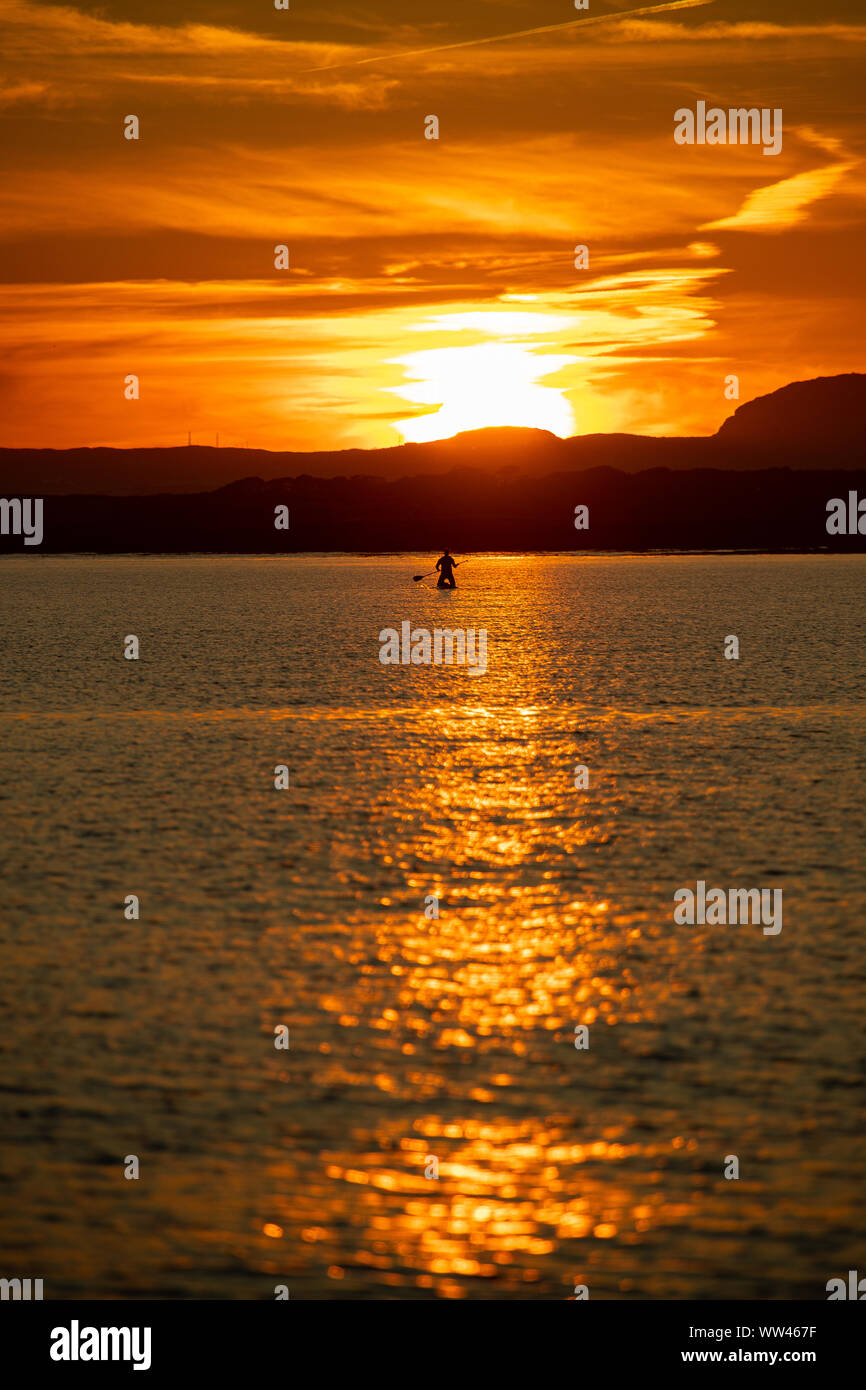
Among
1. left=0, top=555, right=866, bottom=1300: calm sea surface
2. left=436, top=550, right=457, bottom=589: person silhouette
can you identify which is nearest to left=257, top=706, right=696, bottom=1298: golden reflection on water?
left=0, top=555, right=866, bottom=1300: calm sea surface

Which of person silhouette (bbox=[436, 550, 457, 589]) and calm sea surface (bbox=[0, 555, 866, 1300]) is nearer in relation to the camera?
calm sea surface (bbox=[0, 555, 866, 1300])

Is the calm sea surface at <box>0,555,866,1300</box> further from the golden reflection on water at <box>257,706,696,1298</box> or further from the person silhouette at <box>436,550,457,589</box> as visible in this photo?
the person silhouette at <box>436,550,457,589</box>

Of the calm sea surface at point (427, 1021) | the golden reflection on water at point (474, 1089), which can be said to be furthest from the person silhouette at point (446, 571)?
the golden reflection on water at point (474, 1089)

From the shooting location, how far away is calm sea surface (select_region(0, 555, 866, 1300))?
12.1m

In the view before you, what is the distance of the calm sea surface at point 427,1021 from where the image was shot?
1208cm

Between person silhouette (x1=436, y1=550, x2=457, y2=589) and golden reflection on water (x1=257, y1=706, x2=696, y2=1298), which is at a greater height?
person silhouette (x1=436, y1=550, x2=457, y2=589)

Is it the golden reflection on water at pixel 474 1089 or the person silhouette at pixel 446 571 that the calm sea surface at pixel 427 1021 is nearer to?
the golden reflection on water at pixel 474 1089

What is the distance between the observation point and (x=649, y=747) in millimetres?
41125

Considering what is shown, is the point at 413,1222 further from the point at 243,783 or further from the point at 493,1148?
the point at 243,783

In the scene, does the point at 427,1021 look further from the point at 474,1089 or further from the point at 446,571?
the point at 446,571

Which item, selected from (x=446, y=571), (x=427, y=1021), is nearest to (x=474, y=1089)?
(x=427, y=1021)

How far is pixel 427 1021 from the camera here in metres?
17.2
